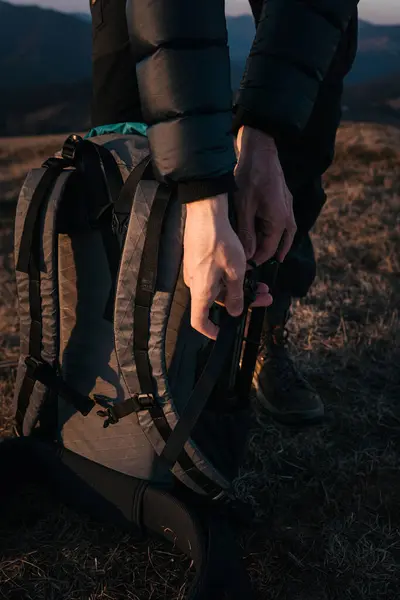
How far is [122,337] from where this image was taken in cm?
143

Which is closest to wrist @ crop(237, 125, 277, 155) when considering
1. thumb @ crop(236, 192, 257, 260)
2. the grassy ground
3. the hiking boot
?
thumb @ crop(236, 192, 257, 260)

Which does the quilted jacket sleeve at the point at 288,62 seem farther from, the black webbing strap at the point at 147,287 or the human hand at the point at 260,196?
the black webbing strap at the point at 147,287

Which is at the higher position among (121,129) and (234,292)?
(121,129)

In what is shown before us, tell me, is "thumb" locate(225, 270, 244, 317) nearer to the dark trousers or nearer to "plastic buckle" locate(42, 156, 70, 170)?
"plastic buckle" locate(42, 156, 70, 170)

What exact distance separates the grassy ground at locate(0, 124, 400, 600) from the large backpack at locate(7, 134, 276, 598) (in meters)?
0.20

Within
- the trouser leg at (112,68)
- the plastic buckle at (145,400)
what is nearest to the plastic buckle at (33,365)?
the plastic buckle at (145,400)

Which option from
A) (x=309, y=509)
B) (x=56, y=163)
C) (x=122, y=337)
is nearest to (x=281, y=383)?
(x=309, y=509)

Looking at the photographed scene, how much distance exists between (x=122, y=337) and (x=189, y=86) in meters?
0.65

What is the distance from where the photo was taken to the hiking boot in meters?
2.15

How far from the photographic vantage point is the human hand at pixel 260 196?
1283 mm

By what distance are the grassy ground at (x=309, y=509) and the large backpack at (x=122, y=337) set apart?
20 cm

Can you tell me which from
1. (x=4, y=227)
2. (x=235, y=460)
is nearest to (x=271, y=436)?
(x=235, y=460)

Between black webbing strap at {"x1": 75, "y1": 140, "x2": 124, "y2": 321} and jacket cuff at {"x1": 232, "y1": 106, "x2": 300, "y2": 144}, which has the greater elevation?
jacket cuff at {"x1": 232, "y1": 106, "x2": 300, "y2": 144}

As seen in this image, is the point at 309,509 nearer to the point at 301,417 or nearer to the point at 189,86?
the point at 301,417
